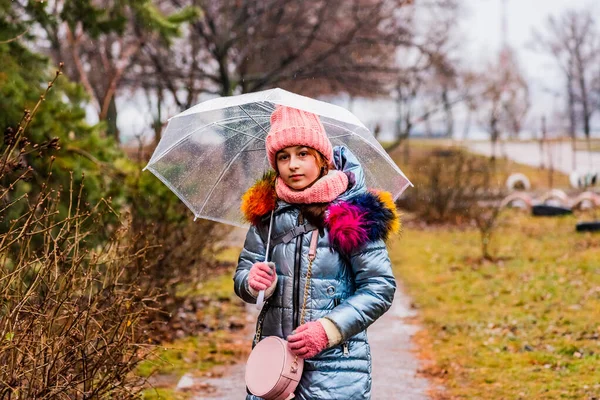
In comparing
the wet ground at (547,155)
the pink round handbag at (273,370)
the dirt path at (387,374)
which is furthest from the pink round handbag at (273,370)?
the wet ground at (547,155)

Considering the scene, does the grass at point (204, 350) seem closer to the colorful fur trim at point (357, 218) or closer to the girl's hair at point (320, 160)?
the colorful fur trim at point (357, 218)

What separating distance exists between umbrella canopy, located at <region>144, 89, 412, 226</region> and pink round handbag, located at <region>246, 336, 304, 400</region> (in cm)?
97

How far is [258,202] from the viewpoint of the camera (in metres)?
3.42

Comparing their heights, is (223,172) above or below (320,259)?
above

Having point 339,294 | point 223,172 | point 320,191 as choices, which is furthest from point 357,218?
point 223,172

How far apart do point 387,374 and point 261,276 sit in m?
3.52

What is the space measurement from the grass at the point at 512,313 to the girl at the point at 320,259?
287 cm

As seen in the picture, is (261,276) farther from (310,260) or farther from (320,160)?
(320,160)

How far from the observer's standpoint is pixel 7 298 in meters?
3.26

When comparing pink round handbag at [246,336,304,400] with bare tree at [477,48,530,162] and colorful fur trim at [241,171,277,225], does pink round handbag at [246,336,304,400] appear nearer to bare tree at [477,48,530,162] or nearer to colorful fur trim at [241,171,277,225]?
colorful fur trim at [241,171,277,225]

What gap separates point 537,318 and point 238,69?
29.9 ft

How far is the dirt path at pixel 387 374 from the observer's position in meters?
5.83

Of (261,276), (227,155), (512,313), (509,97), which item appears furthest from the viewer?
(509,97)

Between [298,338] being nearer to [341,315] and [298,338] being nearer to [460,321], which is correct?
[341,315]
